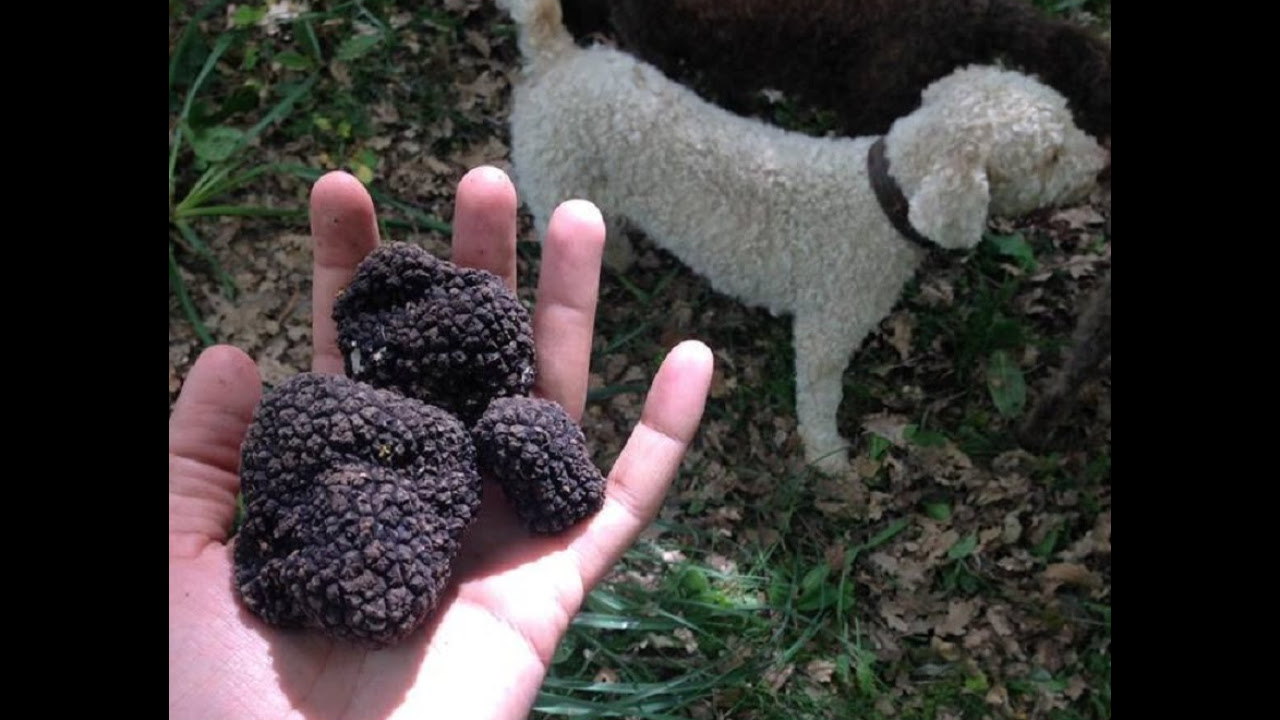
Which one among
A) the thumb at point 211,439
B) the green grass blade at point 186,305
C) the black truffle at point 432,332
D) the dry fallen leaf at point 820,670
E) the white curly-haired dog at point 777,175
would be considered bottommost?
the dry fallen leaf at point 820,670

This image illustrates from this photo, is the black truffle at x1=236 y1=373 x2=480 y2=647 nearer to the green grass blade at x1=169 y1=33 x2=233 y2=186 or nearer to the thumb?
the thumb

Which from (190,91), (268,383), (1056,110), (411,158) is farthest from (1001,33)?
(190,91)

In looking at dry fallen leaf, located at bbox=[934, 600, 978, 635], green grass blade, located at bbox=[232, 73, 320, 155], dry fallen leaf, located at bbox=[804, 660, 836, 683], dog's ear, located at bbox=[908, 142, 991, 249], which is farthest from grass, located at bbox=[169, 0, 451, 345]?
dry fallen leaf, located at bbox=[934, 600, 978, 635]

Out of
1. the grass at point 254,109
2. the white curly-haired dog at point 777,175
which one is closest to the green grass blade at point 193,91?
the grass at point 254,109

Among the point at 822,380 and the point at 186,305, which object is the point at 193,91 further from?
the point at 822,380

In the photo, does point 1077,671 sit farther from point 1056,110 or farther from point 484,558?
point 484,558

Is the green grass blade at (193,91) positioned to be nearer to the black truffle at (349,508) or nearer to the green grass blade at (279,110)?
the green grass blade at (279,110)
